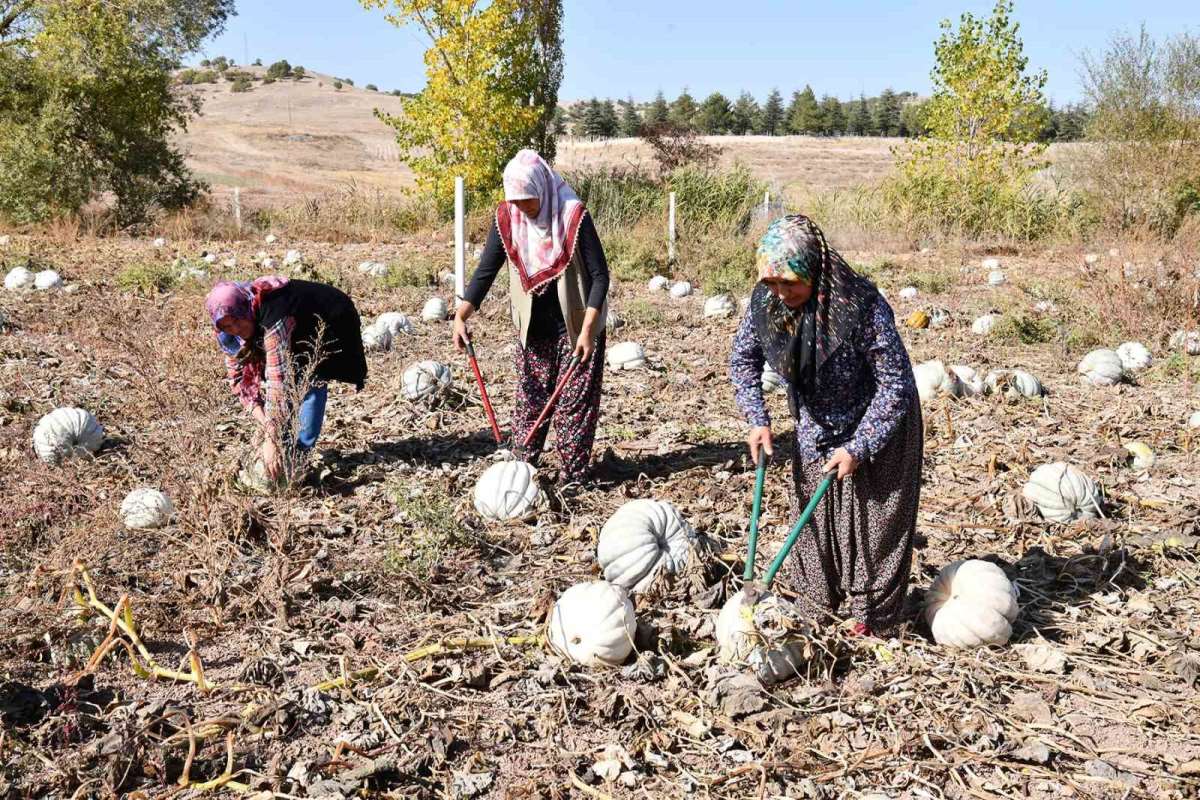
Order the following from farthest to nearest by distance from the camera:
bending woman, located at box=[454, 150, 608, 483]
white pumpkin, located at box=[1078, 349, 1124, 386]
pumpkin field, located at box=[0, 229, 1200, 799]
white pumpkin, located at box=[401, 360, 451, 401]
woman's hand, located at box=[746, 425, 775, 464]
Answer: white pumpkin, located at box=[1078, 349, 1124, 386], white pumpkin, located at box=[401, 360, 451, 401], bending woman, located at box=[454, 150, 608, 483], woman's hand, located at box=[746, 425, 775, 464], pumpkin field, located at box=[0, 229, 1200, 799]

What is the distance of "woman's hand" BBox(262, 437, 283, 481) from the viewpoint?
14.9 ft

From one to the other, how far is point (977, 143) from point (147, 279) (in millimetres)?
13214

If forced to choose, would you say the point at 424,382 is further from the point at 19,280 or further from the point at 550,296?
the point at 19,280

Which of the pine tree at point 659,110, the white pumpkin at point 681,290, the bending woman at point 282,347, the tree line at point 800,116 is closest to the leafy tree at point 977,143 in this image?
the white pumpkin at point 681,290

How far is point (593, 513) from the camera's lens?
4.63 m

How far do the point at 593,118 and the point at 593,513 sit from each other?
181ft

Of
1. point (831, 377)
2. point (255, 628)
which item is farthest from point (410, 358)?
point (831, 377)

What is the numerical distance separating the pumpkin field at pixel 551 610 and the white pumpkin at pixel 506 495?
0.05 feet

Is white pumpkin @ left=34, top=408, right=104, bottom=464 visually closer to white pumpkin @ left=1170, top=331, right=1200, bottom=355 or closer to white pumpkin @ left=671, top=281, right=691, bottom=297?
white pumpkin @ left=671, top=281, right=691, bottom=297

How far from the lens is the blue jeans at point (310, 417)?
16.0ft

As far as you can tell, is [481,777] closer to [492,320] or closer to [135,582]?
[135,582]

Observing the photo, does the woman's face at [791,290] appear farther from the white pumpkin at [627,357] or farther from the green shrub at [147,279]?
the green shrub at [147,279]

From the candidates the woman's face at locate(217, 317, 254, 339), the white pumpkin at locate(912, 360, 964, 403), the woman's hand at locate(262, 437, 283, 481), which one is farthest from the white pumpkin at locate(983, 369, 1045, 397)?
the woman's face at locate(217, 317, 254, 339)

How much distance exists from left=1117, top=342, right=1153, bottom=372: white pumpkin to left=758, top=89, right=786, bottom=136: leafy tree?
69.9 m
